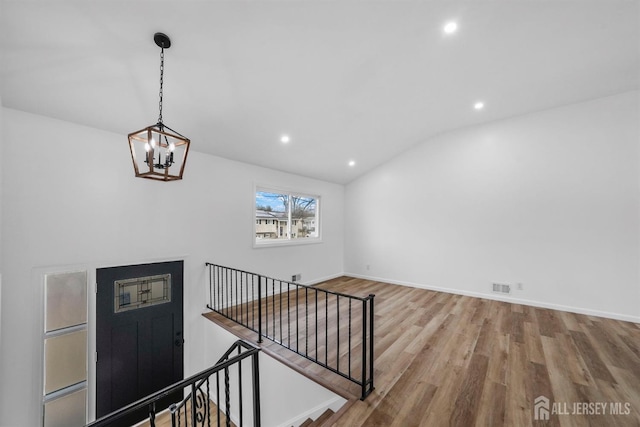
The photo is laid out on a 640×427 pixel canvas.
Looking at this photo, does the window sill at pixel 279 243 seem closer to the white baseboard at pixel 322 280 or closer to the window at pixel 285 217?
the window at pixel 285 217

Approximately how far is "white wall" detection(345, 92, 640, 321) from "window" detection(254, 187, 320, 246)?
1.76m

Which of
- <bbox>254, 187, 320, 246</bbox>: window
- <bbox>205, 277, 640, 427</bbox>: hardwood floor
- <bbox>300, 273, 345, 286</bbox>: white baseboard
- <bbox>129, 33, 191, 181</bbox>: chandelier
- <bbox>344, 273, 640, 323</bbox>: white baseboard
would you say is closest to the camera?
<bbox>129, 33, 191, 181</bbox>: chandelier

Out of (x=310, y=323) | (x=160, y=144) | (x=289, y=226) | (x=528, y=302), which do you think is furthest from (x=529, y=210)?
(x=160, y=144)

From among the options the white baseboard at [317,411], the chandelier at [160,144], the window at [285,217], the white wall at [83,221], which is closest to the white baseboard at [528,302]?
the window at [285,217]

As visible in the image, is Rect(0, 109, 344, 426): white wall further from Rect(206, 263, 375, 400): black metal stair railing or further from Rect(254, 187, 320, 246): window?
Rect(254, 187, 320, 246): window

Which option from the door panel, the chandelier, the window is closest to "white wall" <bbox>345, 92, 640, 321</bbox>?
the window

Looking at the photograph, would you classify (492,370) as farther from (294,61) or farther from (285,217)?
(285,217)

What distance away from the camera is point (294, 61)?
2.59 meters

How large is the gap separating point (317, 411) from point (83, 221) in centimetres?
334

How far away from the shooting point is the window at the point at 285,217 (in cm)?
486

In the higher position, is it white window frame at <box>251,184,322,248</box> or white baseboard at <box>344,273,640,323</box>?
white window frame at <box>251,184,322,248</box>

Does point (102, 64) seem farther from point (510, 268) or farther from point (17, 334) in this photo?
point (510, 268)

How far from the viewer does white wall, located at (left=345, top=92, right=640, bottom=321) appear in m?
3.65

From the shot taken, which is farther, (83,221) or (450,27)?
(83,221)
